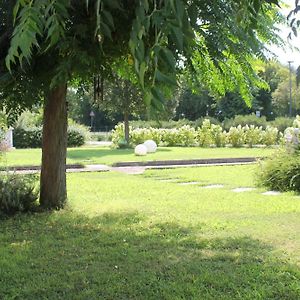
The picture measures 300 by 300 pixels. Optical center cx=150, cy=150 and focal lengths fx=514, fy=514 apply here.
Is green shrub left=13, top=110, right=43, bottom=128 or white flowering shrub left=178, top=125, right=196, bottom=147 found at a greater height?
green shrub left=13, top=110, right=43, bottom=128

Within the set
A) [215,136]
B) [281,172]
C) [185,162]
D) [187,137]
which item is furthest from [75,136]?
[281,172]

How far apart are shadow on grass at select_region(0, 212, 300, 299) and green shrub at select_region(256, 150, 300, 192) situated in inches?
201

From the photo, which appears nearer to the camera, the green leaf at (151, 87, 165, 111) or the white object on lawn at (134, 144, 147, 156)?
the green leaf at (151, 87, 165, 111)

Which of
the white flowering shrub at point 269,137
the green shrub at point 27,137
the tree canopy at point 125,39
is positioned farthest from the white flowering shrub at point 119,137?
the tree canopy at point 125,39

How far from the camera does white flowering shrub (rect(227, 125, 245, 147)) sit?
105 feet

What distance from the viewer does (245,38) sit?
5.28 m

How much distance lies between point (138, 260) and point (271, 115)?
210 ft

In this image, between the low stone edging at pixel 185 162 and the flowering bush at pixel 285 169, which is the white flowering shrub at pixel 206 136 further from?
the flowering bush at pixel 285 169

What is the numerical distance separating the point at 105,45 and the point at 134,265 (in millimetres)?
2324

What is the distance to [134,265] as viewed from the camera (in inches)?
211

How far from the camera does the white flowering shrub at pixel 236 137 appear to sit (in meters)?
32.1

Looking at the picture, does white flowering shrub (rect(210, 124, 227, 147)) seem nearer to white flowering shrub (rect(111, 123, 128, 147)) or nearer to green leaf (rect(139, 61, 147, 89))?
white flowering shrub (rect(111, 123, 128, 147))

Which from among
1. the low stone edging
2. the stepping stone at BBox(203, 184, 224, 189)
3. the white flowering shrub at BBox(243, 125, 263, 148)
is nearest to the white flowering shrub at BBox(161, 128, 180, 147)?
the white flowering shrub at BBox(243, 125, 263, 148)

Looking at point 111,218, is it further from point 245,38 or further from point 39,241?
point 245,38
